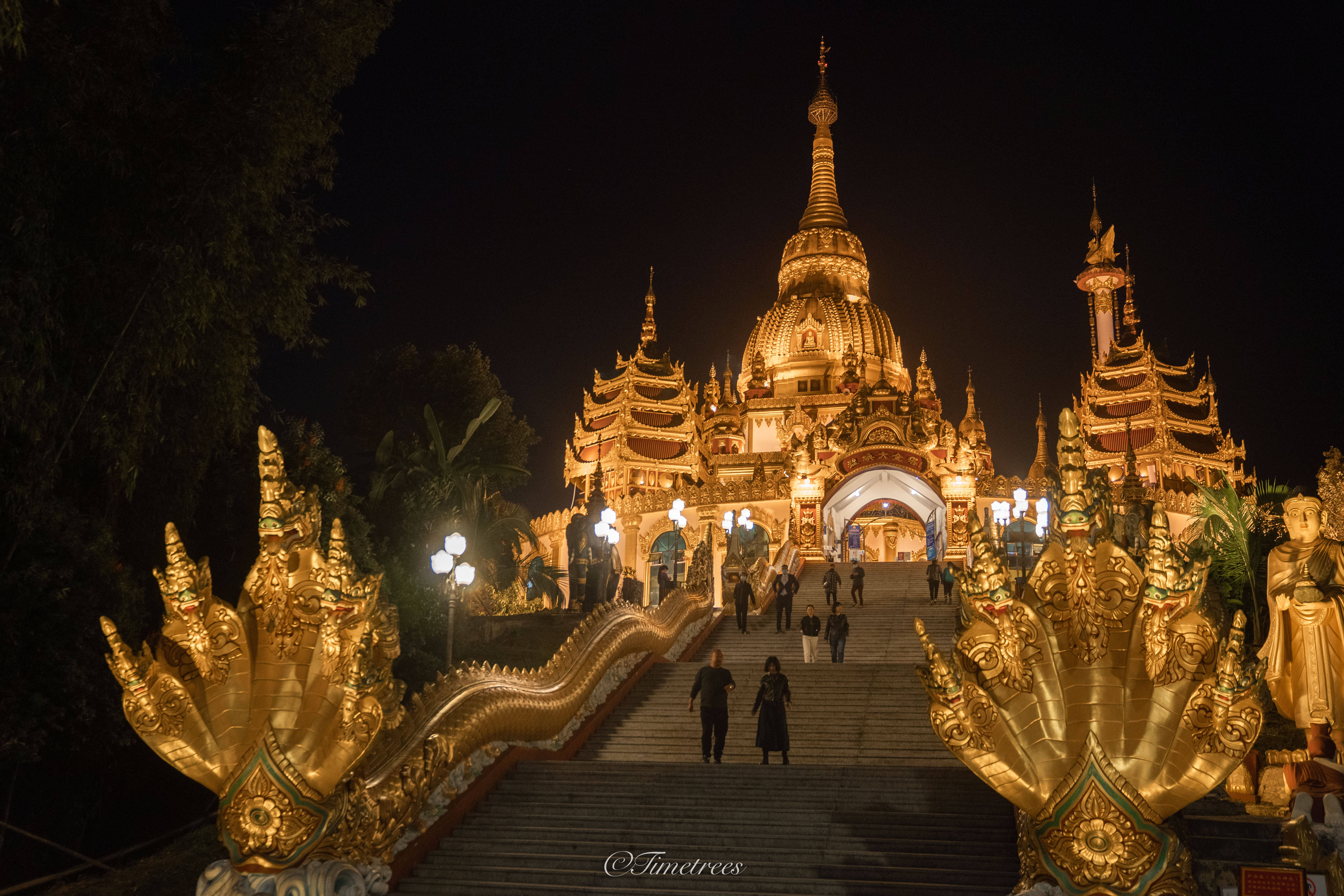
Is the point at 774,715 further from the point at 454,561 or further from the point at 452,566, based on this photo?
the point at 454,561

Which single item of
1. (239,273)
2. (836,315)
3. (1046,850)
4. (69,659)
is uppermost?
(836,315)

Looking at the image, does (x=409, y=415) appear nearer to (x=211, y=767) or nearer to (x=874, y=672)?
(x=874, y=672)

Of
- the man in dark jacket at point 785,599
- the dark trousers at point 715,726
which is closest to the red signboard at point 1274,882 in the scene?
the dark trousers at point 715,726

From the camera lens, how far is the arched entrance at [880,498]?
107 ft

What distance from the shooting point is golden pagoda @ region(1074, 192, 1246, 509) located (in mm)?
39844

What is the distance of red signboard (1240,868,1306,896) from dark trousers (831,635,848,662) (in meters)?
10.1

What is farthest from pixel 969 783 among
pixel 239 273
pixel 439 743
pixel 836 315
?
pixel 836 315

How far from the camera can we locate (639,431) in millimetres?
43125

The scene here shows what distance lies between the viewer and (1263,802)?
8883mm

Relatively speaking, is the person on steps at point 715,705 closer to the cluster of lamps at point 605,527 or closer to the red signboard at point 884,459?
the cluster of lamps at point 605,527

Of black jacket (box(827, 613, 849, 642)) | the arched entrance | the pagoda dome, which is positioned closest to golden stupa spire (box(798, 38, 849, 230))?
the pagoda dome

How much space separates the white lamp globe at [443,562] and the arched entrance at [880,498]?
1872 centimetres

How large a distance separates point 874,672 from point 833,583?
22.3ft

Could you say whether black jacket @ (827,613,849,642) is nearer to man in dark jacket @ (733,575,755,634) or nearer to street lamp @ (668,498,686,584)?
man in dark jacket @ (733,575,755,634)
